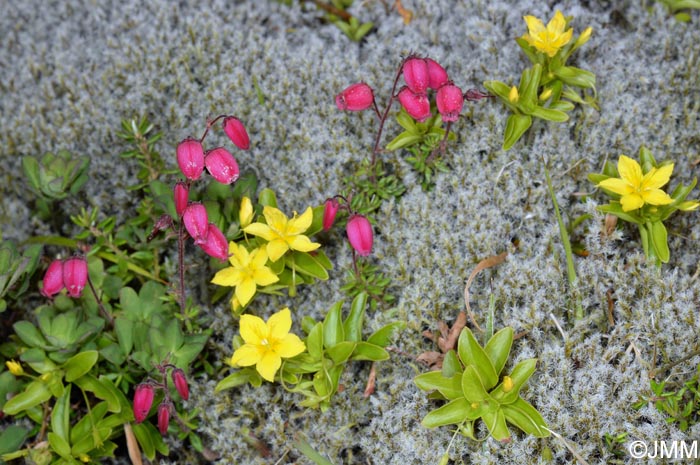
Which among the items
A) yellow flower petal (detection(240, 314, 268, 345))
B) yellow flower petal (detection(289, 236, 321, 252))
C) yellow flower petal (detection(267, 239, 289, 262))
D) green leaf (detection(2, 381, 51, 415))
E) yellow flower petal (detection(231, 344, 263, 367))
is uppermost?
yellow flower petal (detection(289, 236, 321, 252))

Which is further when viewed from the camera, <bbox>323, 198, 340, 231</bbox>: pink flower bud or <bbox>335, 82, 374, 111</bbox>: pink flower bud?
<bbox>335, 82, 374, 111</bbox>: pink flower bud

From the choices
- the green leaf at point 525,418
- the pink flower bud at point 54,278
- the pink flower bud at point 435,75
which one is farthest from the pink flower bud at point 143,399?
the pink flower bud at point 435,75

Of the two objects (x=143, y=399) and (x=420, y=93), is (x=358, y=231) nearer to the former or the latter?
(x=420, y=93)

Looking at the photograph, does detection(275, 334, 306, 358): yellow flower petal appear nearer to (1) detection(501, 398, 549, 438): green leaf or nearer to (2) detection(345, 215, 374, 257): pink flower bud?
(2) detection(345, 215, 374, 257): pink flower bud

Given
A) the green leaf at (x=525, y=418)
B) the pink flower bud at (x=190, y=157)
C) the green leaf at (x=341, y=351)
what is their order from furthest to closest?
1. the green leaf at (x=341, y=351)
2. the pink flower bud at (x=190, y=157)
3. the green leaf at (x=525, y=418)

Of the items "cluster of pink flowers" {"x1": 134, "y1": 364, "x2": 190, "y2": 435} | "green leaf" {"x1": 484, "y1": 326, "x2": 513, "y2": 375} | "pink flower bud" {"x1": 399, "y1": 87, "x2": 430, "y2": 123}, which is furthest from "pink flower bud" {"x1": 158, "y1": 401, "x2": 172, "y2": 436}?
"pink flower bud" {"x1": 399, "y1": 87, "x2": 430, "y2": 123}

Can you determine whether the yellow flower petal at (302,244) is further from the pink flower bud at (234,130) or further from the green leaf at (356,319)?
the pink flower bud at (234,130)

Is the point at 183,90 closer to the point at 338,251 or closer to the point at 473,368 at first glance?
the point at 338,251
